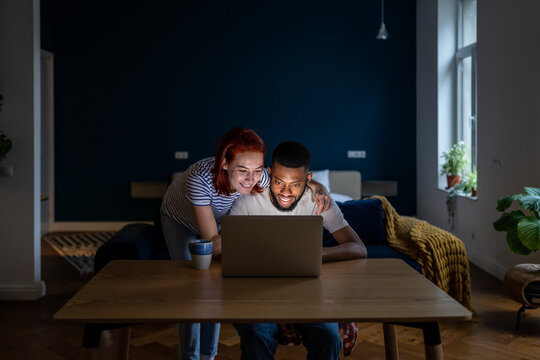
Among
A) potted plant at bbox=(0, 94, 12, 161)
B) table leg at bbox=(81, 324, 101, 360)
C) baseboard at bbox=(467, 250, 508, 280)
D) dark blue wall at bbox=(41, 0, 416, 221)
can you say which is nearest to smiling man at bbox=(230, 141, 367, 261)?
table leg at bbox=(81, 324, 101, 360)

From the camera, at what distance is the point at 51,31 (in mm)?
7309

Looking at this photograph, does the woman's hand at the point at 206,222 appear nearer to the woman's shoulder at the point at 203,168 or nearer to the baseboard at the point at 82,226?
the woman's shoulder at the point at 203,168

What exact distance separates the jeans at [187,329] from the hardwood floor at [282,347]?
0.44 m

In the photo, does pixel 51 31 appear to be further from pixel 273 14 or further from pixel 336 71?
pixel 336 71

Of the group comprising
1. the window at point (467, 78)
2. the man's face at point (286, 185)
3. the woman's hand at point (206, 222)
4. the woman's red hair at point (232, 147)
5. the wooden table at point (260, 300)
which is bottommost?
the wooden table at point (260, 300)

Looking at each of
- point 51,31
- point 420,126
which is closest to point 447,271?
point 420,126

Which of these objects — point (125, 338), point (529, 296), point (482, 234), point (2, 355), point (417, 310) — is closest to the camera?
point (417, 310)

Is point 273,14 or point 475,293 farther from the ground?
point 273,14

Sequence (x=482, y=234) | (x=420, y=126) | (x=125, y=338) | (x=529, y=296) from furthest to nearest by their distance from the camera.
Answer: (x=420, y=126)
(x=482, y=234)
(x=529, y=296)
(x=125, y=338)

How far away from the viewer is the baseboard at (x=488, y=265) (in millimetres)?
4641

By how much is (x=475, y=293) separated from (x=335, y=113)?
12.4 ft

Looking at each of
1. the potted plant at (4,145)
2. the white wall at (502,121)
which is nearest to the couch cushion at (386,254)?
the white wall at (502,121)

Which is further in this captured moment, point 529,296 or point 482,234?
point 482,234

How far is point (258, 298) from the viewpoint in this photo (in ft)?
5.09
